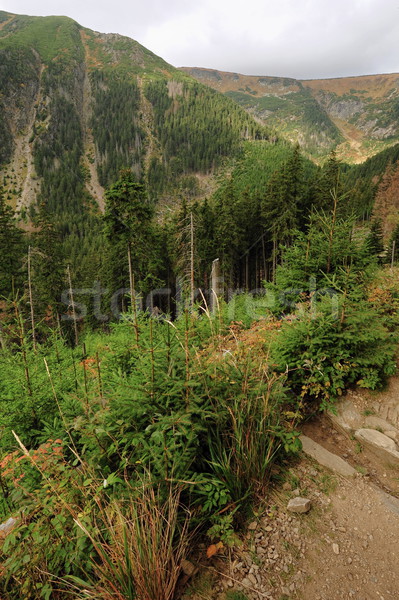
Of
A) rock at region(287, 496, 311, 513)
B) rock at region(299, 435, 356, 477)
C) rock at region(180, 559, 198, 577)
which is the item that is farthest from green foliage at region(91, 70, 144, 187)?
rock at region(180, 559, 198, 577)

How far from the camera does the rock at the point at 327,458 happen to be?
3.90m

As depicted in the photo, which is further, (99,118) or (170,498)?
(99,118)

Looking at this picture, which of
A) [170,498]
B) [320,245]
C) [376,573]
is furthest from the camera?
[320,245]

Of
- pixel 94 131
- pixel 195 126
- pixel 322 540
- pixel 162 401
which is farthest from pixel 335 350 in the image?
pixel 94 131

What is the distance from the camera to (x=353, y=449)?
14.8 ft

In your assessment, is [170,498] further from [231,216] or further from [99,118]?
[99,118]

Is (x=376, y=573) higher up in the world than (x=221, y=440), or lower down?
lower down

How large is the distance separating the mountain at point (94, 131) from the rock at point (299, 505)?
11382 centimetres

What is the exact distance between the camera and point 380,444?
14.6 feet

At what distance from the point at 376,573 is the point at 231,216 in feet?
96.3

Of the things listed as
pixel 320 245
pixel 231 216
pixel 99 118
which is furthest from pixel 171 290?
pixel 99 118

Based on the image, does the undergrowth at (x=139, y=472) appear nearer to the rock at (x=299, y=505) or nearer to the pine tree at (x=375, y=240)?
the rock at (x=299, y=505)

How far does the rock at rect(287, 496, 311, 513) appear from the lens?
3076mm

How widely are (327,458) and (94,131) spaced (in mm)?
193210
